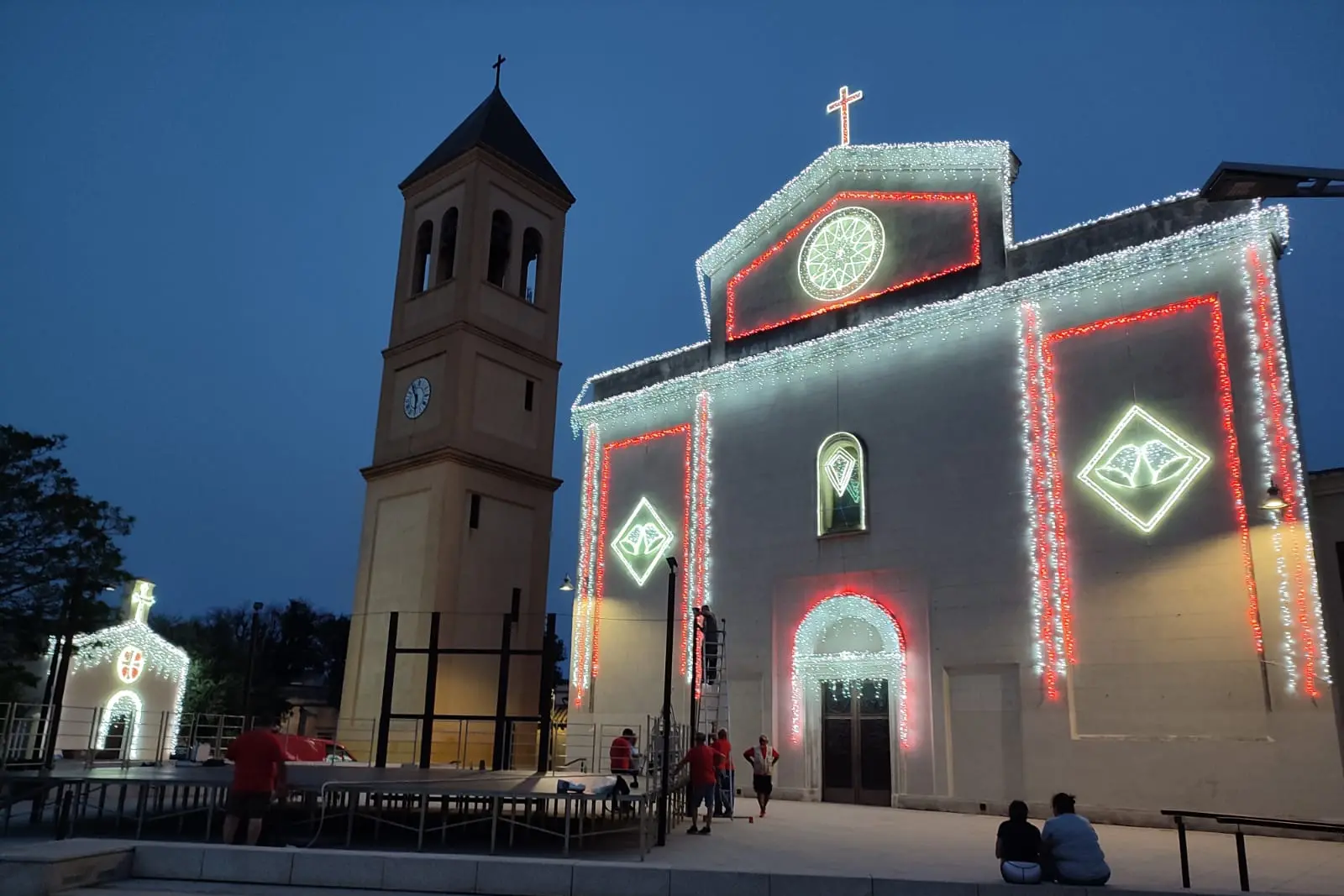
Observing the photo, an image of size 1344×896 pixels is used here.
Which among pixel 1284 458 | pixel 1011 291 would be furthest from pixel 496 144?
pixel 1284 458

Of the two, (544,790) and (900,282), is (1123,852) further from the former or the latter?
(900,282)

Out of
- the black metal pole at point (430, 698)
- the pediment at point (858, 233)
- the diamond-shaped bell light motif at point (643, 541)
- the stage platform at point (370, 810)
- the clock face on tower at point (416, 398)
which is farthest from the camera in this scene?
the clock face on tower at point (416, 398)

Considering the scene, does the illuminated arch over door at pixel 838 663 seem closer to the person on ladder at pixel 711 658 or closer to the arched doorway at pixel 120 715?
the person on ladder at pixel 711 658

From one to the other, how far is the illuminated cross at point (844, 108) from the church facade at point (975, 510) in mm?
750

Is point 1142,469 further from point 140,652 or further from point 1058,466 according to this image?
point 140,652

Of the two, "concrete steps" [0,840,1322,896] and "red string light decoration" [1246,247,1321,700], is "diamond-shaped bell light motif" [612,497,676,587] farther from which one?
"concrete steps" [0,840,1322,896]

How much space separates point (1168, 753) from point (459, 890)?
11.6 meters

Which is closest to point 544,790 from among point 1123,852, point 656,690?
point 1123,852

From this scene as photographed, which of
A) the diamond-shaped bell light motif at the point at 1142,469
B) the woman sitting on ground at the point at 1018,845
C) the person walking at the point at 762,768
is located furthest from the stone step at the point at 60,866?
the diamond-shaped bell light motif at the point at 1142,469

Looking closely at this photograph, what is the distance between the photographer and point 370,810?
14.3 metres

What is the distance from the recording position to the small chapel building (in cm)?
2684

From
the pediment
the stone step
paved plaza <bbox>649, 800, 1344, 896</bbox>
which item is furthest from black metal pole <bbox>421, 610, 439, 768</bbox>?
the pediment

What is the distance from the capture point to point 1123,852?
40.5 ft

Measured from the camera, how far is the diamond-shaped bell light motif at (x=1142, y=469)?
16.1 meters
